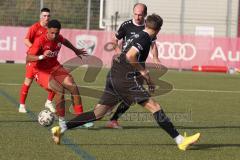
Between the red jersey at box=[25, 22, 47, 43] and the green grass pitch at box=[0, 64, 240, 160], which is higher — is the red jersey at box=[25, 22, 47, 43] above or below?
above

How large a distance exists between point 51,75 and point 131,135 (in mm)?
2085

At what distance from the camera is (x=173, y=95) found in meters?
18.5

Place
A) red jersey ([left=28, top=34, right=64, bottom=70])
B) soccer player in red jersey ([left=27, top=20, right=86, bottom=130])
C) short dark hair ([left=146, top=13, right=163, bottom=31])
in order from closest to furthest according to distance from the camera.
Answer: short dark hair ([left=146, top=13, right=163, bottom=31])
soccer player in red jersey ([left=27, top=20, right=86, bottom=130])
red jersey ([left=28, top=34, right=64, bottom=70])

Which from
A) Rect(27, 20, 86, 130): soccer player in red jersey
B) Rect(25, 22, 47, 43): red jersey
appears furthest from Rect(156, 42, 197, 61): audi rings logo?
Rect(27, 20, 86, 130): soccer player in red jersey

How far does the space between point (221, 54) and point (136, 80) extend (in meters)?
23.3

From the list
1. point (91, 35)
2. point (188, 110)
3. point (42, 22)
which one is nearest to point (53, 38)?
point (42, 22)

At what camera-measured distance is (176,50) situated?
3178cm

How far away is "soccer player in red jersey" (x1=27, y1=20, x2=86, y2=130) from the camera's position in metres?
10.9

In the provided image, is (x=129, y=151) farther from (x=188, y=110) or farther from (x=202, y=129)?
(x=188, y=110)

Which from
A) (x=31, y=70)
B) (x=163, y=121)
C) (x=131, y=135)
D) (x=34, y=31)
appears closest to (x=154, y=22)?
(x=163, y=121)

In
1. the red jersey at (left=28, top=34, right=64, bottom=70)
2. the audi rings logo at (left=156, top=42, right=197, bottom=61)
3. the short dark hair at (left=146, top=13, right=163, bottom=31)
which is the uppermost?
the short dark hair at (left=146, top=13, right=163, bottom=31)

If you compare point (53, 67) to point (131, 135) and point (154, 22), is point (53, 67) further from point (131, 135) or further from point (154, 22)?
point (154, 22)

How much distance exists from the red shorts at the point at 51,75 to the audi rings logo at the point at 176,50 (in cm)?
2011

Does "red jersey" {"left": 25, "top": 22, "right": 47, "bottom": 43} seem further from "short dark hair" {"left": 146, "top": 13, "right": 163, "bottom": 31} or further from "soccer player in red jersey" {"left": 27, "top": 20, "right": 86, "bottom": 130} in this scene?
"short dark hair" {"left": 146, "top": 13, "right": 163, "bottom": 31}
